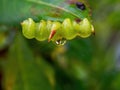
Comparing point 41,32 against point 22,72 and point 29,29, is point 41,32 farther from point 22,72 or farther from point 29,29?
point 22,72

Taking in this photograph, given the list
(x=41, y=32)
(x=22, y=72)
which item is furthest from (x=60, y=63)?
(x=41, y=32)

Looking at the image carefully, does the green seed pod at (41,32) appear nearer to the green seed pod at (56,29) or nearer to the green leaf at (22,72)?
the green seed pod at (56,29)

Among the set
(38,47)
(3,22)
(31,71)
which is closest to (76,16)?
(3,22)

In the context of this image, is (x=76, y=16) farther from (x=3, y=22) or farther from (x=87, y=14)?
(x=3, y=22)

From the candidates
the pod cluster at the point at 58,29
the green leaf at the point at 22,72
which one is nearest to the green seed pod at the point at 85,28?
the pod cluster at the point at 58,29

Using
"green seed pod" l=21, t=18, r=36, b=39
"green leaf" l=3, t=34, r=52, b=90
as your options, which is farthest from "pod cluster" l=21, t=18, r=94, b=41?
"green leaf" l=3, t=34, r=52, b=90

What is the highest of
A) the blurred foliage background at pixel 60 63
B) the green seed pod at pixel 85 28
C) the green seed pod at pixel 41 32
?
the green seed pod at pixel 85 28
